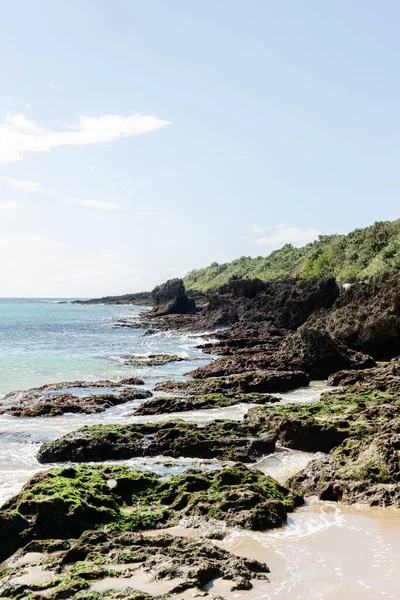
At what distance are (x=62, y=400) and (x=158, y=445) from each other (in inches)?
354

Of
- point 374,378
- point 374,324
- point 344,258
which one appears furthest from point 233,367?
point 344,258

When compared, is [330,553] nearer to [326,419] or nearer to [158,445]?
[158,445]

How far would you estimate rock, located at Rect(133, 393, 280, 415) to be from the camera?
70.3 feet

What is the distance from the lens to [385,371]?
81.3ft

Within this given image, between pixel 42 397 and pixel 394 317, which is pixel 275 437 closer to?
pixel 42 397

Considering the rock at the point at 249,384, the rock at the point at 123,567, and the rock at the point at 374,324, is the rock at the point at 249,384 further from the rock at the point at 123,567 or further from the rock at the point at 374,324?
the rock at the point at 123,567

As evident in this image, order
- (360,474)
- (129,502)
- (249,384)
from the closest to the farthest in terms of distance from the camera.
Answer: (129,502), (360,474), (249,384)

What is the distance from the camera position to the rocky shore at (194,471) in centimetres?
795

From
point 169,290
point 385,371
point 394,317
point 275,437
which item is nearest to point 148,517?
point 275,437

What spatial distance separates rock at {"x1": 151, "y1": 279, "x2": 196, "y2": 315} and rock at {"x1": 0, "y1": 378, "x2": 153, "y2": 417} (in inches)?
2264

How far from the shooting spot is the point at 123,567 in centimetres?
799

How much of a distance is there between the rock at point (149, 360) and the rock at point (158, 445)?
783 inches

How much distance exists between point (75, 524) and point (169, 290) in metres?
83.9

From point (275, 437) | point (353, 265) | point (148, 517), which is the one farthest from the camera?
point (353, 265)
